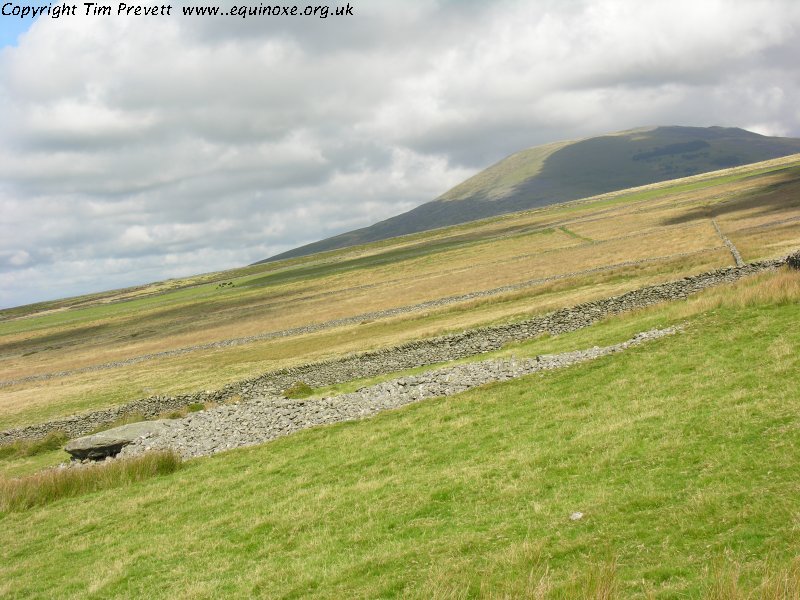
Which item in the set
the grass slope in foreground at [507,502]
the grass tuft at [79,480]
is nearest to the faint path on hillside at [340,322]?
the grass slope in foreground at [507,502]

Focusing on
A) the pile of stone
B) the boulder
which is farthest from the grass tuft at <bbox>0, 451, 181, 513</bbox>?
the boulder

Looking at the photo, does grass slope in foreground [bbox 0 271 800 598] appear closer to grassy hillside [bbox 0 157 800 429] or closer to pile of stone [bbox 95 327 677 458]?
pile of stone [bbox 95 327 677 458]

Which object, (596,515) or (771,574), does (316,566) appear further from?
(771,574)

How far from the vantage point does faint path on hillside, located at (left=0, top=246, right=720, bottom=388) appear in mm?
79381

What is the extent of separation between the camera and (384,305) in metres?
98.2

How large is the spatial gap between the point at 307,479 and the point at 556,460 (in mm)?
9334

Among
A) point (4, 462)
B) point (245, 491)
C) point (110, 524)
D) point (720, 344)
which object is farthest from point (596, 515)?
point (4, 462)

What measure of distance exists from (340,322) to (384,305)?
10.2 m

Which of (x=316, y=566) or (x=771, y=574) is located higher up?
(x=771, y=574)

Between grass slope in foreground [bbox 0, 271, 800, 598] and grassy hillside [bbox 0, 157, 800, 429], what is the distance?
33.4 meters

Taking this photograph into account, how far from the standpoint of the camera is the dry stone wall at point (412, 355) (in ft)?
152

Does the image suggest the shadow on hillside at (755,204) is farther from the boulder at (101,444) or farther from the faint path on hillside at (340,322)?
the boulder at (101,444)

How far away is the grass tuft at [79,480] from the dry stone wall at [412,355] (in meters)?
17.9

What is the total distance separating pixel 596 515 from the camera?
1284 cm
